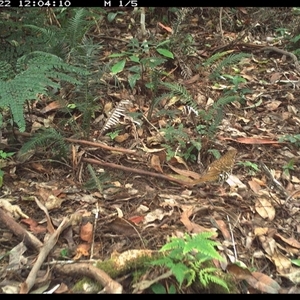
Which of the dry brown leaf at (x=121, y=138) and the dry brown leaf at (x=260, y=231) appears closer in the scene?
the dry brown leaf at (x=260, y=231)

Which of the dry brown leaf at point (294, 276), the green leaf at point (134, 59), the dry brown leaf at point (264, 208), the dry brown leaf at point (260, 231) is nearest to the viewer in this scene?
the dry brown leaf at point (294, 276)

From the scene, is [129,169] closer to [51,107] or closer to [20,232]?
[20,232]

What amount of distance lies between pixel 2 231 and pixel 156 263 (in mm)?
1064

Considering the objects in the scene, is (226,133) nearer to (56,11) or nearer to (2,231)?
(2,231)

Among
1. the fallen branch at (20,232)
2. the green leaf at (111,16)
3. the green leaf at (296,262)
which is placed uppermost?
the green leaf at (111,16)

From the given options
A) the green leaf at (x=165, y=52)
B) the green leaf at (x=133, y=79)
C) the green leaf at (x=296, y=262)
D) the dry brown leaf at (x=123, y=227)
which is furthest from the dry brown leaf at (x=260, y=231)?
the green leaf at (x=165, y=52)

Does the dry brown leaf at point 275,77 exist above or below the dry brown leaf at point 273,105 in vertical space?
above

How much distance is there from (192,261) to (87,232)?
0.75 m

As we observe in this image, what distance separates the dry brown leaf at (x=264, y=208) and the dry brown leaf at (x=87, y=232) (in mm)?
1165

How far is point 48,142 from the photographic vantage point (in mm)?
3484

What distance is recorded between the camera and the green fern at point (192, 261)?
2229 millimetres

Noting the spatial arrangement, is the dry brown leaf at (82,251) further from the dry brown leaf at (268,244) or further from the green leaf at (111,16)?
the green leaf at (111,16)

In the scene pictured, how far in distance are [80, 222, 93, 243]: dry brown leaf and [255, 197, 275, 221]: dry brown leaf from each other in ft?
3.82

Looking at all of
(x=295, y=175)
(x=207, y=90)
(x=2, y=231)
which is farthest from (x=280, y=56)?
(x=2, y=231)
